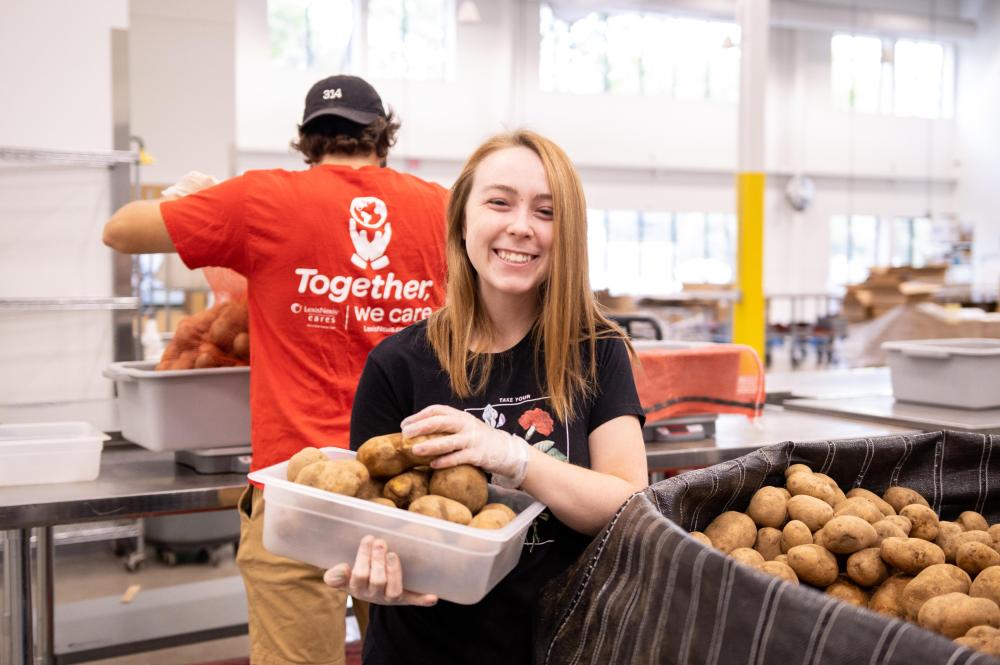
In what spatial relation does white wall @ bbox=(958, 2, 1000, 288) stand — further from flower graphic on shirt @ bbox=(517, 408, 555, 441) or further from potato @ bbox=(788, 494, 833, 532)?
flower graphic on shirt @ bbox=(517, 408, 555, 441)

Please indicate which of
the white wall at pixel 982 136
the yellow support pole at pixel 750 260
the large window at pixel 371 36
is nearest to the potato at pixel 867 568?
the yellow support pole at pixel 750 260

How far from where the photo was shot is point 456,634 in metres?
1.28

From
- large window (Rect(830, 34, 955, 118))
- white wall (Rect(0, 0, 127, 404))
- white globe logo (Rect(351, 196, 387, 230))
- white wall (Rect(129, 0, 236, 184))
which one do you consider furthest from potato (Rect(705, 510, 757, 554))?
large window (Rect(830, 34, 955, 118))

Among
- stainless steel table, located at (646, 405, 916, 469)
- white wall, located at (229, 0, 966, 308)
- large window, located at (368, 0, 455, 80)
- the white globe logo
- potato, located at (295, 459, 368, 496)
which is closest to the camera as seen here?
potato, located at (295, 459, 368, 496)

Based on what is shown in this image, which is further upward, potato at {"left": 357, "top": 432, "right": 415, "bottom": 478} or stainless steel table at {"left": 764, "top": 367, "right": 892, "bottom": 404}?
potato at {"left": 357, "top": 432, "right": 415, "bottom": 478}

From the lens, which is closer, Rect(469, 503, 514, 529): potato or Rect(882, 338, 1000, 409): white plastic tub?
→ Rect(469, 503, 514, 529): potato

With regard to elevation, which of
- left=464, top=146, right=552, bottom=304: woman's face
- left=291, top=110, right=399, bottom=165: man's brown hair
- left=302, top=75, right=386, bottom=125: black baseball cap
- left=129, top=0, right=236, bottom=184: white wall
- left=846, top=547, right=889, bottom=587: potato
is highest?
left=129, top=0, right=236, bottom=184: white wall

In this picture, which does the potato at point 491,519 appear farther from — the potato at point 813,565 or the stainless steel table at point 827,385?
the stainless steel table at point 827,385

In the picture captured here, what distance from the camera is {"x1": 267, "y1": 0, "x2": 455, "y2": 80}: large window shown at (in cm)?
1166

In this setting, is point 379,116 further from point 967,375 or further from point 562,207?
point 967,375

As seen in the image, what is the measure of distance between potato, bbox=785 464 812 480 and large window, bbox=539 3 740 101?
12.2 m

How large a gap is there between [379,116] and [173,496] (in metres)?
0.95

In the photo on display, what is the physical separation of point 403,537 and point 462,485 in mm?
97

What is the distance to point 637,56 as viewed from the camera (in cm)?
1371
